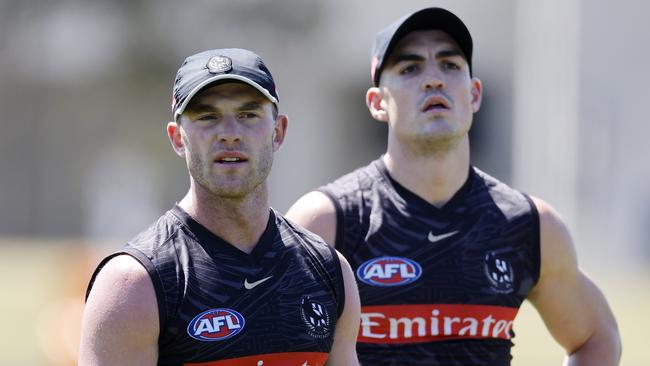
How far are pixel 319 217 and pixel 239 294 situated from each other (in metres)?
1.18

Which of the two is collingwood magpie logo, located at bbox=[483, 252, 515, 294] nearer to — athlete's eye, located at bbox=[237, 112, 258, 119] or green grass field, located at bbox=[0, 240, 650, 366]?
athlete's eye, located at bbox=[237, 112, 258, 119]

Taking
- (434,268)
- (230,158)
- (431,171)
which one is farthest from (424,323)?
(230,158)

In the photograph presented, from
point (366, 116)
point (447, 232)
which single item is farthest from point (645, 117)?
point (447, 232)

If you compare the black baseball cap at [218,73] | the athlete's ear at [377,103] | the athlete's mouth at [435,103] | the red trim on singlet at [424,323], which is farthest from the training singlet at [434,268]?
the black baseball cap at [218,73]

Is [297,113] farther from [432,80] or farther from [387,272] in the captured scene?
[387,272]

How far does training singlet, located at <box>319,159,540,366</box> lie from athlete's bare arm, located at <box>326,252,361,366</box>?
0.82m

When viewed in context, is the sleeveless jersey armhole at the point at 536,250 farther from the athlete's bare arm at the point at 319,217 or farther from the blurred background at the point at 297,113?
the blurred background at the point at 297,113

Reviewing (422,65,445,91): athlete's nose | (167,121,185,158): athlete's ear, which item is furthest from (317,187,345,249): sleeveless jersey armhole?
(167,121,185,158): athlete's ear

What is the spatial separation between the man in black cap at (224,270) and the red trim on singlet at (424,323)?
815 millimetres

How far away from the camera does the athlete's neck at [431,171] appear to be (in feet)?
18.0

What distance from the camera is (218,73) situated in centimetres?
414

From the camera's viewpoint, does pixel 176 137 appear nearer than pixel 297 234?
Yes

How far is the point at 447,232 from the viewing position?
17.8 feet

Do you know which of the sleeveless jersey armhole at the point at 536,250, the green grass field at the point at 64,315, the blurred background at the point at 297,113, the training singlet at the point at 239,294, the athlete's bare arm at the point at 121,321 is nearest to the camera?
the athlete's bare arm at the point at 121,321
